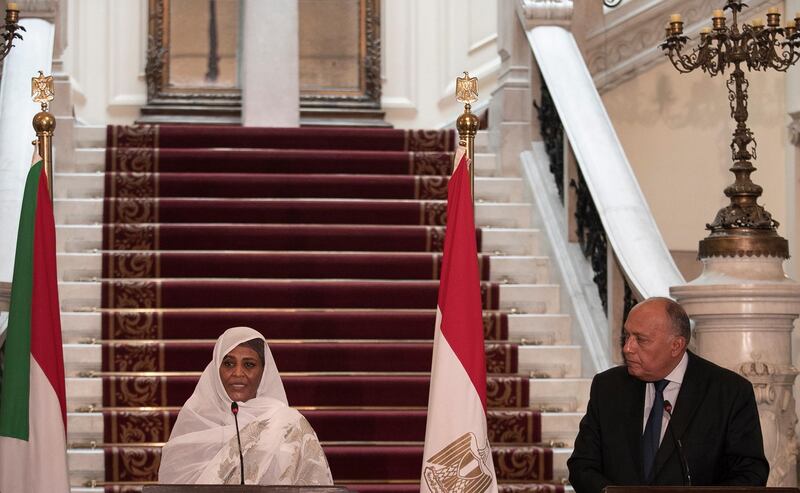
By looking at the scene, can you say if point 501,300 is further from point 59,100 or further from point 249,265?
point 59,100

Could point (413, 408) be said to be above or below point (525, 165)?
below

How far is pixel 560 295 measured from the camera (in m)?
7.30

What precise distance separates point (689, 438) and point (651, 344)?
281mm

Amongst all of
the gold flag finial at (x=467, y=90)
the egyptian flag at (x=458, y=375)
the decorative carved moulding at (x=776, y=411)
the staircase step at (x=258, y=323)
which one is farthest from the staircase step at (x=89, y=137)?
the decorative carved moulding at (x=776, y=411)

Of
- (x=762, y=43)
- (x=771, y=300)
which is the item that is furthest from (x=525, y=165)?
(x=771, y=300)

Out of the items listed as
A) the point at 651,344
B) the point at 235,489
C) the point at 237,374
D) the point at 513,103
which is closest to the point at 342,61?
the point at 513,103

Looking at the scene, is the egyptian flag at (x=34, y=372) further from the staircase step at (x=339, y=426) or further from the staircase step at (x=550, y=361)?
the staircase step at (x=550, y=361)

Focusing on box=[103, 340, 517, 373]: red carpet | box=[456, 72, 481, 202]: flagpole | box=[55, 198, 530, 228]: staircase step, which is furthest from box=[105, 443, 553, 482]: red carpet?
box=[55, 198, 530, 228]: staircase step

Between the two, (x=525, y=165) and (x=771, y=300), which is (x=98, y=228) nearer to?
(x=525, y=165)

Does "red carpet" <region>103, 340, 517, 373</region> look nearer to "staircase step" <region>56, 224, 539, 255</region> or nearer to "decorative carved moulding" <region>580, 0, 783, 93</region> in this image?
"staircase step" <region>56, 224, 539, 255</region>

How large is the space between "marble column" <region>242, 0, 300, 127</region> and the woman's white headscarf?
4.91 metres

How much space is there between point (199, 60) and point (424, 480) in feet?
23.1

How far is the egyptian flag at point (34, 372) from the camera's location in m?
4.88

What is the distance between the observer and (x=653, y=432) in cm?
396
